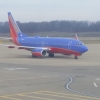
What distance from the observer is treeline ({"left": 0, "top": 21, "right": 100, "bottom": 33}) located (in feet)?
381

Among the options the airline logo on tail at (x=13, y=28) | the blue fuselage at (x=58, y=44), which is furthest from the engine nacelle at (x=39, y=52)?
the airline logo on tail at (x=13, y=28)

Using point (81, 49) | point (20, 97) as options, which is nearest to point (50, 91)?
point (20, 97)

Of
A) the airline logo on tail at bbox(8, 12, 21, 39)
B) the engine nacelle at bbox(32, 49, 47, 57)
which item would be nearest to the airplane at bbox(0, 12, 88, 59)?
the engine nacelle at bbox(32, 49, 47, 57)

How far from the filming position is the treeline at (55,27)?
11612cm

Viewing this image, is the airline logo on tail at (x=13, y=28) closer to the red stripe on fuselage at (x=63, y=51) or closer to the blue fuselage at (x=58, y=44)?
the blue fuselage at (x=58, y=44)

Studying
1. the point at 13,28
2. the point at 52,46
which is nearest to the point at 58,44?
the point at 52,46

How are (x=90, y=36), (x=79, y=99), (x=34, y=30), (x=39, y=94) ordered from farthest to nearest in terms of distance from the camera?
1. (x=90, y=36)
2. (x=34, y=30)
3. (x=39, y=94)
4. (x=79, y=99)

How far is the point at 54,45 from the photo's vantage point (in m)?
52.9

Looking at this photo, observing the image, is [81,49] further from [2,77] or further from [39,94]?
[39,94]

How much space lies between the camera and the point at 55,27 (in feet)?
412

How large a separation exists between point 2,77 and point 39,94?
9123 millimetres

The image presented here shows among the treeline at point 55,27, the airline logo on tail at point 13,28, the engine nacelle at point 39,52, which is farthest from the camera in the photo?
the treeline at point 55,27

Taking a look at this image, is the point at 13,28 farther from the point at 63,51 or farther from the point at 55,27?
the point at 55,27

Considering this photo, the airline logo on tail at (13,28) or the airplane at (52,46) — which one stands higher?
the airline logo on tail at (13,28)
